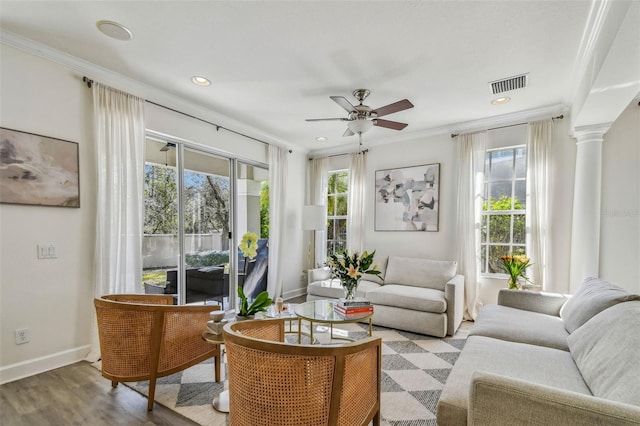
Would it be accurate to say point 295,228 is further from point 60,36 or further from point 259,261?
point 60,36

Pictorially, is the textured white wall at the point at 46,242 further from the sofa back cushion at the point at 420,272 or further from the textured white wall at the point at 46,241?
the sofa back cushion at the point at 420,272

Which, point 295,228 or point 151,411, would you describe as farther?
point 295,228

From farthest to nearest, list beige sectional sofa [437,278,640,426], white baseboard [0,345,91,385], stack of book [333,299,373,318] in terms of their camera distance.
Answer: stack of book [333,299,373,318], white baseboard [0,345,91,385], beige sectional sofa [437,278,640,426]

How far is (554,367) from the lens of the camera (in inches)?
66.0

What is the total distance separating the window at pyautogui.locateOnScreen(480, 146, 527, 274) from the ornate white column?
25.8 inches

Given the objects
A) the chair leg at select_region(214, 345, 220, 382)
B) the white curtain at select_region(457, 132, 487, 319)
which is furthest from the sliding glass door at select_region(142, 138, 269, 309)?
the white curtain at select_region(457, 132, 487, 319)

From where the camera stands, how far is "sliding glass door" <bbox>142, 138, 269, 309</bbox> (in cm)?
343

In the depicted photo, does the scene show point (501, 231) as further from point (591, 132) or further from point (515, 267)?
point (591, 132)

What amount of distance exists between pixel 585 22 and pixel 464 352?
2.40 m

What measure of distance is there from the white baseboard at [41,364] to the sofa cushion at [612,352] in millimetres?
3696

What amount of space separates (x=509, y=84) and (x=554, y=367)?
2613 millimetres

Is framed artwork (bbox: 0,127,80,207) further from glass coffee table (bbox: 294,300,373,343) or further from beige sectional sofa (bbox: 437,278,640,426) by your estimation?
beige sectional sofa (bbox: 437,278,640,426)

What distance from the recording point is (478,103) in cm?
354

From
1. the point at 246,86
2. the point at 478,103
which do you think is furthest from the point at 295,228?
the point at 478,103
